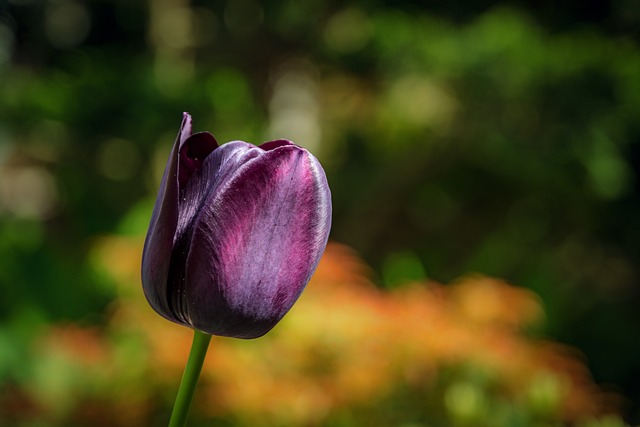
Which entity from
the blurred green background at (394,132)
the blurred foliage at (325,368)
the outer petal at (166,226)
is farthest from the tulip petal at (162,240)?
the blurred green background at (394,132)

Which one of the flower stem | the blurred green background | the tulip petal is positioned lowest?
the blurred green background

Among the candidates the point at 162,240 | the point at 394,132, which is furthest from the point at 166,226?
the point at 394,132

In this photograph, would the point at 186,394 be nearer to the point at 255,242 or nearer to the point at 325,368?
the point at 255,242

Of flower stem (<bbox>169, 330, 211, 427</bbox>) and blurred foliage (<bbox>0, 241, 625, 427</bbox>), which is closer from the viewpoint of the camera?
flower stem (<bbox>169, 330, 211, 427</bbox>)

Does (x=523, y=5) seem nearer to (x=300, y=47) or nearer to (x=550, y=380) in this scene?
(x=300, y=47)

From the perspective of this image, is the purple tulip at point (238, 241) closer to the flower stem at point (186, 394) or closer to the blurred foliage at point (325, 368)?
the flower stem at point (186, 394)

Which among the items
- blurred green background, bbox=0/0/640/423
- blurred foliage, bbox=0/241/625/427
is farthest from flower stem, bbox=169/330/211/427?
blurred green background, bbox=0/0/640/423

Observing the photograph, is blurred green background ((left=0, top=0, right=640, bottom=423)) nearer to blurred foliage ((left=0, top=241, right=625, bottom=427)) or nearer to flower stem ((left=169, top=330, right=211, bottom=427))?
blurred foliage ((left=0, top=241, right=625, bottom=427))

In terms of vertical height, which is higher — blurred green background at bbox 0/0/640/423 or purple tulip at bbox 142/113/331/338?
purple tulip at bbox 142/113/331/338
